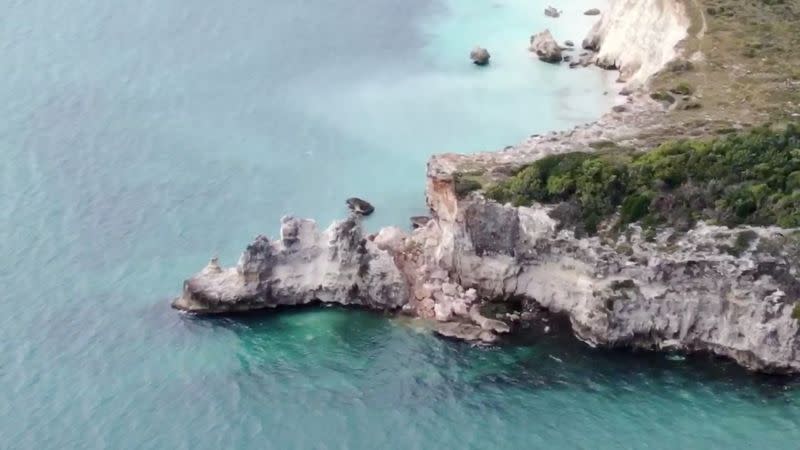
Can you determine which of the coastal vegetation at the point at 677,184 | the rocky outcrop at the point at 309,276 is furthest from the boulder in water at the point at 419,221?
the coastal vegetation at the point at 677,184

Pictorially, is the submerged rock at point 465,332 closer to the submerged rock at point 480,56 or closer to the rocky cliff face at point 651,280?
the rocky cliff face at point 651,280

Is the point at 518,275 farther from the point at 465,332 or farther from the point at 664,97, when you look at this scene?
the point at 664,97

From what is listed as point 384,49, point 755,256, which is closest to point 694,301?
point 755,256

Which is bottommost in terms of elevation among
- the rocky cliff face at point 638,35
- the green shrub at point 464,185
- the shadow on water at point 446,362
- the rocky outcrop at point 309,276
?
the shadow on water at point 446,362

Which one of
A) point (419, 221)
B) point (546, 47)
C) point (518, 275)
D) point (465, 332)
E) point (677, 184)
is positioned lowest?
point (465, 332)

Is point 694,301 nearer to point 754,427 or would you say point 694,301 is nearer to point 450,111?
point 754,427

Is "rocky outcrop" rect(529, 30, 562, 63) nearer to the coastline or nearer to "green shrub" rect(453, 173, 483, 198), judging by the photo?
the coastline

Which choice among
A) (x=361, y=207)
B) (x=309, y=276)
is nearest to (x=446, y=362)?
(x=309, y=276)
